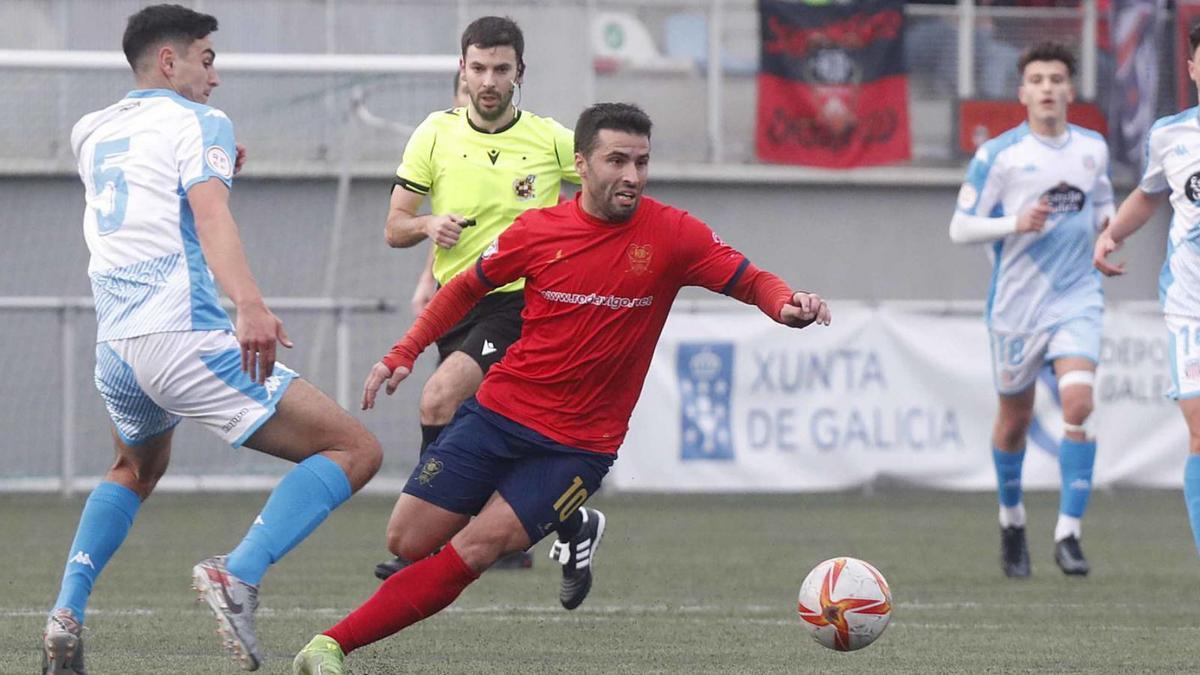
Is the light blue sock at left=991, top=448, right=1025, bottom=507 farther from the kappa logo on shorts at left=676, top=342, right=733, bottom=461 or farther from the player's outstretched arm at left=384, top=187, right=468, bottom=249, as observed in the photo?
the kappa logo on shorts at left=676, top=342, right=733, bottom=461

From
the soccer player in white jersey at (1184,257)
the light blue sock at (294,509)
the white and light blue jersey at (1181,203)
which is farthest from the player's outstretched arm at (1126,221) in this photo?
the light blue sock at (294,509)

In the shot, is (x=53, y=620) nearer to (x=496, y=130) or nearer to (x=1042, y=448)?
(x=496, y=130)

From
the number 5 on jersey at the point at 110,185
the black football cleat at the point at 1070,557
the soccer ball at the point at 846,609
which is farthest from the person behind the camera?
the black football cleat at the point at 1070,557

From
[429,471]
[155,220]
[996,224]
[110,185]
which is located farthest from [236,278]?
[996,224]

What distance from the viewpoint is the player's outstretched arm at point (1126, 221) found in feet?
24.5

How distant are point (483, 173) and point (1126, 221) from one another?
248 cm

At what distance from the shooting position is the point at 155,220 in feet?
18.5

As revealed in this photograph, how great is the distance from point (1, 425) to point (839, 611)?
10358mm

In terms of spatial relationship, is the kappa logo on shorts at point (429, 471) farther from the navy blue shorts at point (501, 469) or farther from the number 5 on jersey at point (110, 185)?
the number 5 on jersey at point (110, 185)

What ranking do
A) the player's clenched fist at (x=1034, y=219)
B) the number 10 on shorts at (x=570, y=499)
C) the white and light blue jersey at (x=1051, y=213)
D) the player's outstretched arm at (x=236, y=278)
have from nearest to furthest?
1. the player's outstretched arm at (x=236, y=278)
2. the number 10 on shorts at (x=570, y=499)
3. the player's clenched fist at (x=1034, y=219)
4. the white and light blue jersey at (x=1051, y=213)

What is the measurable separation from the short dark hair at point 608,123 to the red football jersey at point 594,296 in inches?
8.8

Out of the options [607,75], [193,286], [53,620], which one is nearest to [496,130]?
[193,286]

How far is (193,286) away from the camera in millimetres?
5617

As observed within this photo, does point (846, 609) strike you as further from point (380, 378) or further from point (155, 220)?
point (155, 220)
